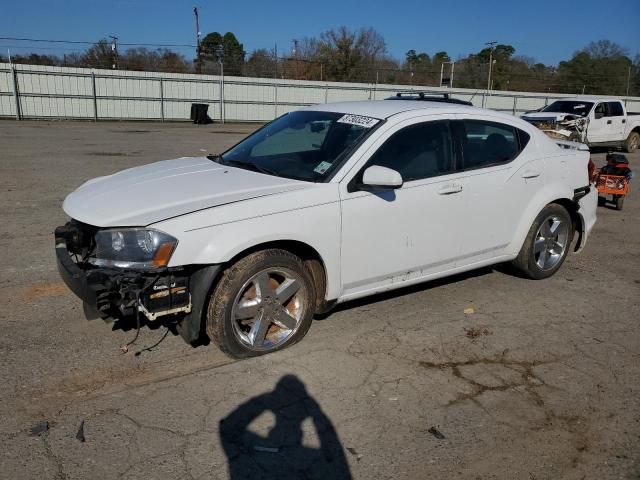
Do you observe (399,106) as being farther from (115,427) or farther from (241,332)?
(115,427)

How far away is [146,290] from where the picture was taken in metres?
3.37

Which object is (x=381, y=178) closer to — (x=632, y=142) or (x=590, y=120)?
(x=590, y=120)

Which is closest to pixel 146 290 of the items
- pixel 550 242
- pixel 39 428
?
pixel 39 428

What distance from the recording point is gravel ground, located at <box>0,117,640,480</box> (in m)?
2.87

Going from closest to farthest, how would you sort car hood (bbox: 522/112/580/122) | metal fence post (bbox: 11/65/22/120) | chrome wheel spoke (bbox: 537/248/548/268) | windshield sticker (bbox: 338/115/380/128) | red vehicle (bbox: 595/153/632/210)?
1. windshield sticker (bbox: 338/115/380/128)
2. chrome wheel spoke (bbox: 537/248/548/268)
3. red vehicle (bbox: 595/153/632/210)
4. car hood (bbox: 522/112/580/122)
5. metal fence post (bbox: 11/65/22/120)

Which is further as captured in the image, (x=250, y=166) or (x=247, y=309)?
(x=250, y=166)

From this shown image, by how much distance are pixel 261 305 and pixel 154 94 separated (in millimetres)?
27871

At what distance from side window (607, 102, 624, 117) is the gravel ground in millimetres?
14709

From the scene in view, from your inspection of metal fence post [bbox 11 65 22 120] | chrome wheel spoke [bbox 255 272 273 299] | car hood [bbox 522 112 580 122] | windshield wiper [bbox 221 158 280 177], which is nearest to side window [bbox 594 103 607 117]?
car hood [bbox 522 112 580 122]

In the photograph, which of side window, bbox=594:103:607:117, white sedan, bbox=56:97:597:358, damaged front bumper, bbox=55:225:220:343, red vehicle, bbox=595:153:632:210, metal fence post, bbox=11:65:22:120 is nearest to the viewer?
damaged front bumper, bbox=55:225:220:343

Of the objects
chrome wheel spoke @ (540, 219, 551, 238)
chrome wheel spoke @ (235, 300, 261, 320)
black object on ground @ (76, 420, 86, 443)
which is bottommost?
black object on ground @ (76, 420, 86, 443)

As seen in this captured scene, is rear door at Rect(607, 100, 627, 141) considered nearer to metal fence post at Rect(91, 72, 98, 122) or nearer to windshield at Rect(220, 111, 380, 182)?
windshield at Rect(220, 111, 380, 182)

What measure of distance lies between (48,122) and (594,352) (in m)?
26.4

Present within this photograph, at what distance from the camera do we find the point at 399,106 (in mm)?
4773
